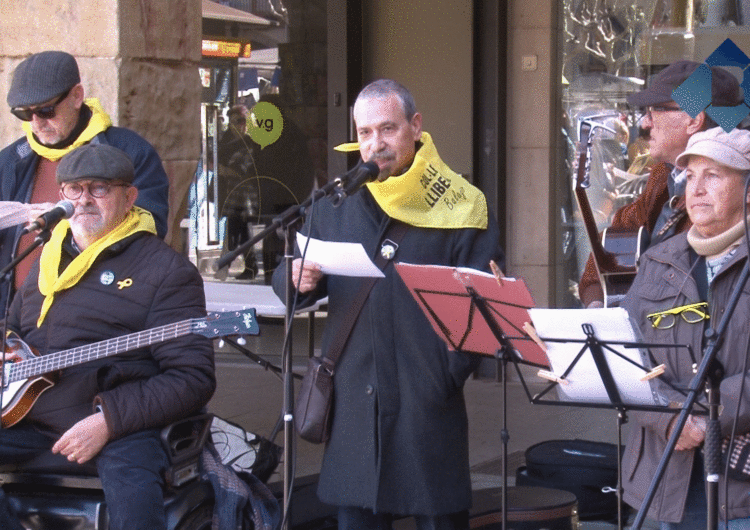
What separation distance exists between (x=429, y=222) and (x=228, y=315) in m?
0.74

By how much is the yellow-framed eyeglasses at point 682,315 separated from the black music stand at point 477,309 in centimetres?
35

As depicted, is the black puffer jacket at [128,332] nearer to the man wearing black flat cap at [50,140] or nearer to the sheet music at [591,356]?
the man wearing black flat cap at [50,140]

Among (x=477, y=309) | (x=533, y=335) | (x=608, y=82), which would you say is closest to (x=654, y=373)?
(x=533, y=335)

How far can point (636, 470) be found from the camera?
363 centimetres

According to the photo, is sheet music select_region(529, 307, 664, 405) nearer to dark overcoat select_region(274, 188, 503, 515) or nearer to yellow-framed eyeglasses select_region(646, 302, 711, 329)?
yellow-framed eyeglasses select_region(646, 302, 711, 329)

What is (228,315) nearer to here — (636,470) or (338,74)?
(636,470)

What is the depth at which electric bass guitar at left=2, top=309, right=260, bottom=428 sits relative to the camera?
4082 mm

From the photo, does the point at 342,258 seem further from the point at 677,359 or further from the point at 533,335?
the point at 677,359

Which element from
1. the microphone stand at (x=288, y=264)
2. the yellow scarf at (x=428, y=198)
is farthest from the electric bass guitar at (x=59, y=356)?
the yellow scarf at (x=428, y=198)

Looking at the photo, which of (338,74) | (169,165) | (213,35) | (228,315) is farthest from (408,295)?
(213,35)

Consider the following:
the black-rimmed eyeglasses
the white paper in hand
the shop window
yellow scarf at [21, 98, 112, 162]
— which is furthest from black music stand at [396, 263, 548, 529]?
the shop window

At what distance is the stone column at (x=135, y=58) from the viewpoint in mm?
5500

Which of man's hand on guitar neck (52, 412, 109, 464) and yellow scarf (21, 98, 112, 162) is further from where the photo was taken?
yellow scarf (21, 98, 112, 162)

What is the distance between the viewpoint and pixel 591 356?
3.21 metres
